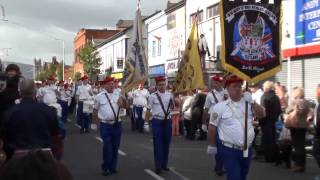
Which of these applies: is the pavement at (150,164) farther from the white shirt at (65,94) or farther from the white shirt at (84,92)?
the white shirt at (65,94)

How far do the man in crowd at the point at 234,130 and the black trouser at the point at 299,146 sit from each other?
4237 millimetres

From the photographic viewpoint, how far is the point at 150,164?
13.0 m

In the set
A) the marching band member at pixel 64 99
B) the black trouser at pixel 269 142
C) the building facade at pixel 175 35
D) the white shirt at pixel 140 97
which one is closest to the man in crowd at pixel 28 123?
the black trouser at pixel 269 142

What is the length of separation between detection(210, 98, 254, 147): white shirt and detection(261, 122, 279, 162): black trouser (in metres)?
5.42

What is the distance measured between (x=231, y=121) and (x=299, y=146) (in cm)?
458

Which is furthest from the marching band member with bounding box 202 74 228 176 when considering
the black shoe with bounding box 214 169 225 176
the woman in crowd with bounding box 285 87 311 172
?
the woman in crowd with bounding box 285 87 311 172

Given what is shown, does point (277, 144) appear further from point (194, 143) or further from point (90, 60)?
point (90, 60)

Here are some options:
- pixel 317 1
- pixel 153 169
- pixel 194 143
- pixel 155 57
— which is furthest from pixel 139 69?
pixel 155 57

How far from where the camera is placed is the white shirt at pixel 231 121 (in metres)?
7.83

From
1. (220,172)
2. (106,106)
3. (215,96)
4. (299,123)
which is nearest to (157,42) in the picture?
(215,96)

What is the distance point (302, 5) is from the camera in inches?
883

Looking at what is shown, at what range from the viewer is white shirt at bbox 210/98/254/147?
25.7ft

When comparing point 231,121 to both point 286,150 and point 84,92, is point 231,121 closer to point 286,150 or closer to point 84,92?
point 286,150

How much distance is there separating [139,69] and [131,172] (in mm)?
2326
